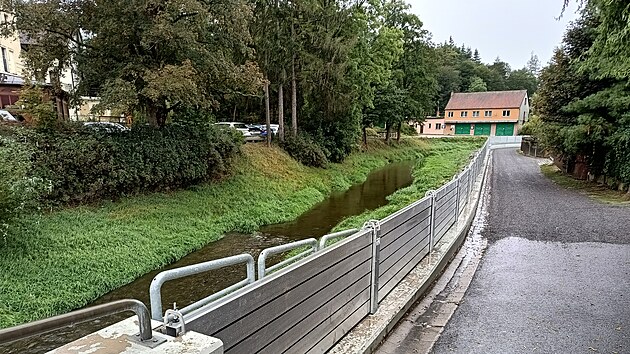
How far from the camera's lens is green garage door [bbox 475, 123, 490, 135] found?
60247 millimetres

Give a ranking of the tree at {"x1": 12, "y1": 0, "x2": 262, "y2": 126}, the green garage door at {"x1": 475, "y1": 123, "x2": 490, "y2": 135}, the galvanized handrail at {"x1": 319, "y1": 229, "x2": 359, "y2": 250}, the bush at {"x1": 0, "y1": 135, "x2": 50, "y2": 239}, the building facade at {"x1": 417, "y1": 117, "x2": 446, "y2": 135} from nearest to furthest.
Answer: the galvanized handrail at {"x1": 319, "y1": 229, "x2": 359, "y2": 250} < the bush at {"x1": 0, "y1": 135, "x2": 50, "y2": 239} < the tree at {"x1": 12, "y1": 0, "x2": 262, "y2": 126} < the green garage door at {"x1": 475, "y1": 123, "x2": 490, "y2": 135} < the building facade at {"x1": 417, "y1": 117, "x2": 446, "y2": 135}

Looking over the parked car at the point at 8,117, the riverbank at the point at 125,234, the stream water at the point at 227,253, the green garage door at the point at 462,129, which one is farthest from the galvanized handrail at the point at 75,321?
the green garage door at the point at 462,129

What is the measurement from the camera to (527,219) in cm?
952

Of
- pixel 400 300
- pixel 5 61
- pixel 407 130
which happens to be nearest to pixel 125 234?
pixel 400 300

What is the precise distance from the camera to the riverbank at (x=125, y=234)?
749 cm

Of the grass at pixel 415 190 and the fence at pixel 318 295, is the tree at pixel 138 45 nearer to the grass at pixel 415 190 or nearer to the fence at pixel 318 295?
the grass at pixel 415 190

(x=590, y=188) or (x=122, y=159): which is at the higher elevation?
(x=122, y=159)

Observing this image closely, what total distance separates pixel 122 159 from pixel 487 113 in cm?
5757

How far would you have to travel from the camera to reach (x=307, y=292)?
2834 mm

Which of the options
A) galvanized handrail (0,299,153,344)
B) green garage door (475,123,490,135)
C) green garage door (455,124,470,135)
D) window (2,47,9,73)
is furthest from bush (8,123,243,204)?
green garage door (475,123,490,135)

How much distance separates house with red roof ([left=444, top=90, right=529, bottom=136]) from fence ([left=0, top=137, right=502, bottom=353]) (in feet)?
198

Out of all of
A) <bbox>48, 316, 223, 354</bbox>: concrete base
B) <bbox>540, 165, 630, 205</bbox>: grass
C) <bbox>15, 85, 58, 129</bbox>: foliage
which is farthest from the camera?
<bbox>540, 165, 630, 205</bbox>: grass

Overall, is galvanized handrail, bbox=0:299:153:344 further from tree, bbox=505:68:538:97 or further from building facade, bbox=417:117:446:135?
tree, bbox=505:68:538:97

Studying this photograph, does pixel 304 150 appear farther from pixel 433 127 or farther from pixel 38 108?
pixel 433 127
